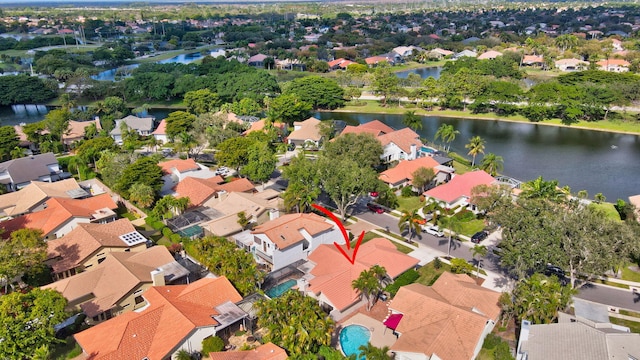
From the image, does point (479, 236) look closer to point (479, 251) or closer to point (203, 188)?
point (479, 251)

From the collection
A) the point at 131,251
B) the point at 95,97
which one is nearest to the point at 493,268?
the point at 131,251

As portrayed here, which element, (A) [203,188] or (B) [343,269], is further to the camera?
(A) [203,188]

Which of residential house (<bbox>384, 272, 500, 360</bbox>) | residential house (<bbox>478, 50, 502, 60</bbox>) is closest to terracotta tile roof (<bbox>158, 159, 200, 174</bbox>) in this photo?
residential house (<bbox>384, 272, 500, 360</bbox>)

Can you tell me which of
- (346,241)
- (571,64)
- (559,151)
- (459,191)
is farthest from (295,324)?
(571,64)

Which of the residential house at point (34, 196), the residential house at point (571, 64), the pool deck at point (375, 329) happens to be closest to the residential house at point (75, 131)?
the residential house at point (34, 196)

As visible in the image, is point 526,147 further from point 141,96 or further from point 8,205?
point 141,96

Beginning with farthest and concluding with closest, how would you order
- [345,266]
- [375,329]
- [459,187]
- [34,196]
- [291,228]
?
[459,187]
[34,196]
[291,228]
[345,266]
[375,329]
